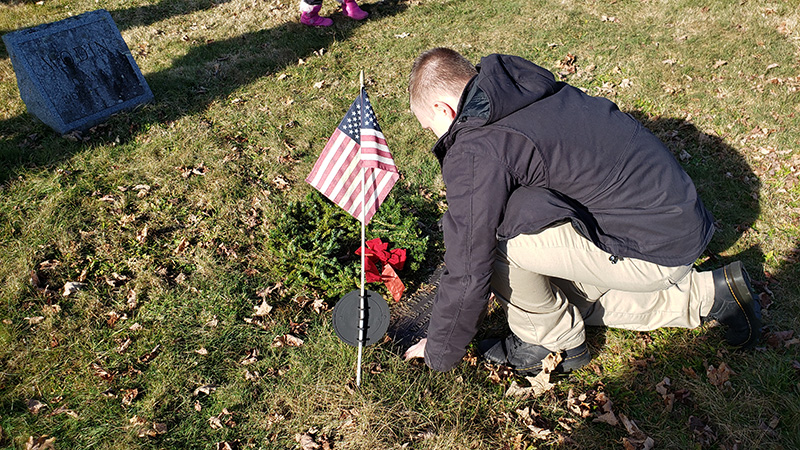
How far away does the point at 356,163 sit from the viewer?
3.20m

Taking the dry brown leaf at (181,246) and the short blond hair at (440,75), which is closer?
the short blond hair at (440,75)

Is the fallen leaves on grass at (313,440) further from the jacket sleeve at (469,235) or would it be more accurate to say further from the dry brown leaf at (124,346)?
the dry brown leaf at (124,346)

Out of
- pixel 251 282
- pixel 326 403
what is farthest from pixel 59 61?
pixel 326 403

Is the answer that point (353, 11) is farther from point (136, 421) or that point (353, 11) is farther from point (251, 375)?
point (136, 421)

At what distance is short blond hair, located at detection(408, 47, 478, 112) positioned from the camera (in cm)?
257

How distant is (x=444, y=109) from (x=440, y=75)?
18 cm

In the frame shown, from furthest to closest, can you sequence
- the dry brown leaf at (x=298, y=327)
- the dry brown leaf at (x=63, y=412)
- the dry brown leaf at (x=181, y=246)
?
the dry brown leaf at (x=181, y=246) → the dry brown leaf at (x=298, y=327) → the dry brown leaf at (x=63, y=412)

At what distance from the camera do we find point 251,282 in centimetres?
399

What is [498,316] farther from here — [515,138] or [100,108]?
[100,108]

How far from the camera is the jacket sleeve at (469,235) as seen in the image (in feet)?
7.64

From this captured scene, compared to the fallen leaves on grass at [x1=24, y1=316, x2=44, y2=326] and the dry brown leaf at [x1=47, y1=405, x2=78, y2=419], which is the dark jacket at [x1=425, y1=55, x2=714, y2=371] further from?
the fallen leaves on grass at [x1=24, y1=316, x2=44, y2=326]

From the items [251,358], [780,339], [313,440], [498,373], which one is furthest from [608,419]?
[251,358]

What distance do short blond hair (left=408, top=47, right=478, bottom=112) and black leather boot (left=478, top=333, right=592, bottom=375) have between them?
179 cm

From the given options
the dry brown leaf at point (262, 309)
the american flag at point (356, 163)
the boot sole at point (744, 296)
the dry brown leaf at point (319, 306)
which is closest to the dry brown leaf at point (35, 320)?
the dry brown leaf at point (262, 309)
